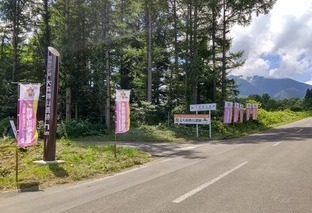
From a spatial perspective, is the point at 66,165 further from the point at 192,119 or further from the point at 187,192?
the point at 192,119

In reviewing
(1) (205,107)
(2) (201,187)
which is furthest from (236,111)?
(2) (201,187)

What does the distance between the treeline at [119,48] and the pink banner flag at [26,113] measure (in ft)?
52.4

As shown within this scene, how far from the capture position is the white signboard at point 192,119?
73.8 feet

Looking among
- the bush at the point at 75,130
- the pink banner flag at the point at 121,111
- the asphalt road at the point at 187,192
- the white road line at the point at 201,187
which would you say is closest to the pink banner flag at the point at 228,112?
the bush at the point at 75,130

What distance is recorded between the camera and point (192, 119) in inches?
912

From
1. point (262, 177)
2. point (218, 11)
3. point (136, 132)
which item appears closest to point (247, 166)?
point (262, 177)

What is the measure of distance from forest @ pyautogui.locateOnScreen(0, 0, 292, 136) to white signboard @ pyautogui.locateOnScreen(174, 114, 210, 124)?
11.1 ft

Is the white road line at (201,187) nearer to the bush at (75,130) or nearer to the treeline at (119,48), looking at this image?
the bush at (75,130)

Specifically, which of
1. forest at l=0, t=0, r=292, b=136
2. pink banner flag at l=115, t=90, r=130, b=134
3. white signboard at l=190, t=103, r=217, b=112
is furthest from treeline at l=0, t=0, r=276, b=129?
pink banner flag at l=115, t=90, r=130, b=134

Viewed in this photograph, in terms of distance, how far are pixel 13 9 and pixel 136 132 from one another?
17089mm

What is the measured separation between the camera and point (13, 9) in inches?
1189

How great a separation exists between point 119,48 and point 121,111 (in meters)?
14.5

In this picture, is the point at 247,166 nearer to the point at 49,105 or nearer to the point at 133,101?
the point at 49,105

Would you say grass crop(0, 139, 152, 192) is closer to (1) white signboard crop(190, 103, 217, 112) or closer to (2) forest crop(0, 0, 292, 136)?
(1) white signboard crop(190, 103, 217, 112)
